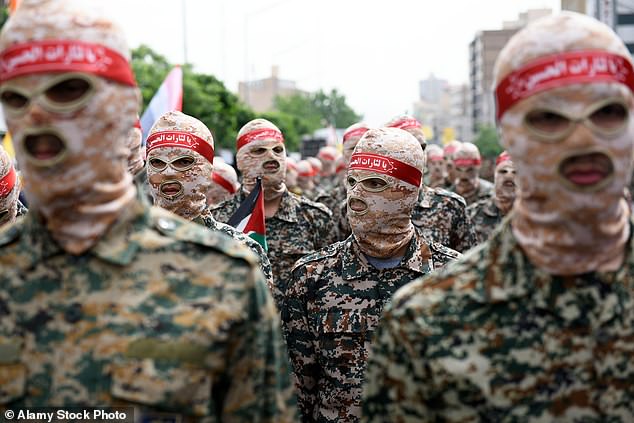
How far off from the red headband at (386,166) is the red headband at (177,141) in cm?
125

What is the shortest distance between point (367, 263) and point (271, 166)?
4.11m

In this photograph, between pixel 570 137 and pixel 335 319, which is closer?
pixel 570 137

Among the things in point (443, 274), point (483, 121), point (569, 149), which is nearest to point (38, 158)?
point (443, 274)

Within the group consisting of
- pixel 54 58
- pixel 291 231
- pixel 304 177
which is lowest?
pixel 54 58

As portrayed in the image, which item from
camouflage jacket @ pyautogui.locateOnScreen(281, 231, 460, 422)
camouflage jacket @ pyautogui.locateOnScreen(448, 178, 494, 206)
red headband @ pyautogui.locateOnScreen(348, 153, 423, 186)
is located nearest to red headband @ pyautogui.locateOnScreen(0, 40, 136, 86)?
camouflage jacket @ pyautogui.locateOnScreen(281, 231, 460, 422)

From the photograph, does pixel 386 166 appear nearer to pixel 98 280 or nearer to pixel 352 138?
pixel 98 280

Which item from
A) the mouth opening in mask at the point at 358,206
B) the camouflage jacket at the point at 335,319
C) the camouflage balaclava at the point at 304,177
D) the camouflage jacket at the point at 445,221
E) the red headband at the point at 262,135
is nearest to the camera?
the camouflage jacket at the point at 335,319

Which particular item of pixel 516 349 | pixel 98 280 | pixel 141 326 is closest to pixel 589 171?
pixel 516 349

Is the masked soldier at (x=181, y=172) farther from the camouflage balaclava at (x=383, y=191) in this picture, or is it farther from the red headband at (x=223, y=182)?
the red headband at (x=223, y=182)

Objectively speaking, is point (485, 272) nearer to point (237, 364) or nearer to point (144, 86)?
point (237, 364)

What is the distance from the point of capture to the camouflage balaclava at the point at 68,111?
10.2 ft

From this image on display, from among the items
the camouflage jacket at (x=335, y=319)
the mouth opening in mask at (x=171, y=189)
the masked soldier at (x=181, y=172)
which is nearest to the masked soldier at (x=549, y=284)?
the camouflage jacket at (x=335, y=319)

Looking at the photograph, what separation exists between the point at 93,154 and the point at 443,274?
1285 mm

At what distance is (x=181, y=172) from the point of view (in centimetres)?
670
